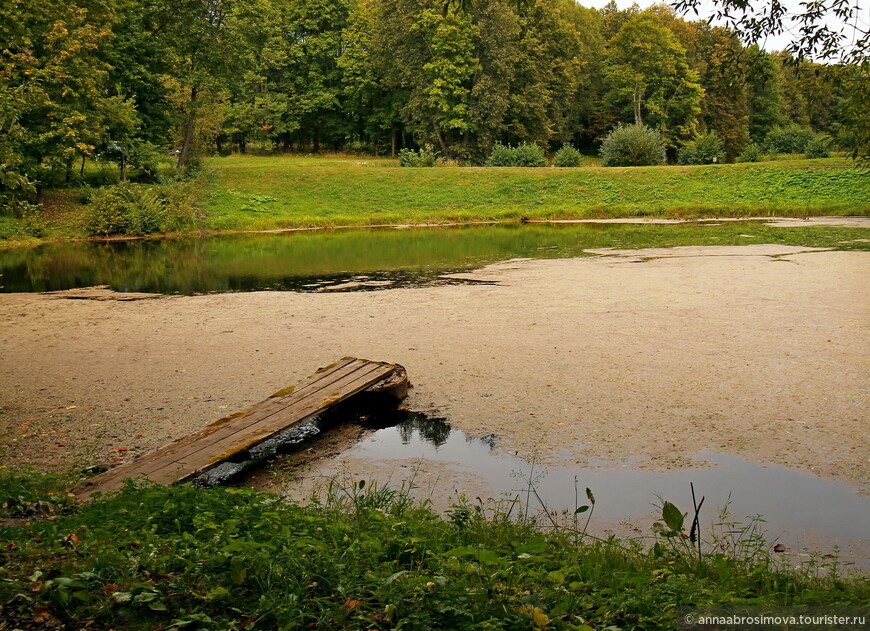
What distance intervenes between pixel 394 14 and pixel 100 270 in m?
35.5

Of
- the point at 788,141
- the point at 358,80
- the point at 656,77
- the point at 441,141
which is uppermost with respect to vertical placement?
the point at 656,77

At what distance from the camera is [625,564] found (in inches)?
141

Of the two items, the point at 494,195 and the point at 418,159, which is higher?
the point at 418,159

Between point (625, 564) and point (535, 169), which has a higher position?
point (535, 169)

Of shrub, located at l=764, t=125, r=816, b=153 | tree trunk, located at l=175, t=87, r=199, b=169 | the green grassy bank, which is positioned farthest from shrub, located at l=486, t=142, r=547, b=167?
shrub, located at l=764, t=125, r=816, b=153

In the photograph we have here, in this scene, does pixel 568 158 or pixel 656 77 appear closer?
pixel 568 158

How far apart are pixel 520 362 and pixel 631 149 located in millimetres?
34253

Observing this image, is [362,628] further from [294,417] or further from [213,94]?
[213,94]

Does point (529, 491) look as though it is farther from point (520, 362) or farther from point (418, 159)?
point (418, 159)

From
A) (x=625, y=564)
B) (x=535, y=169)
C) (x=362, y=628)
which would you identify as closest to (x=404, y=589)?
(x=362, y=628)

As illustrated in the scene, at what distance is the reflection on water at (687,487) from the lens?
4.53 metres

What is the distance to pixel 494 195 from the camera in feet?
115

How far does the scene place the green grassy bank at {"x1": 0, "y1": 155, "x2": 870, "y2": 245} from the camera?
3052 centimetres

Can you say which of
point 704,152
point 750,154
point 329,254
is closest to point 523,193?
point 704,152
